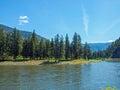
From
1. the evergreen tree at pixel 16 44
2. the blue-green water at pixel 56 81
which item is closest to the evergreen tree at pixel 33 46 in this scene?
the evergreen tree at pixel 16 44

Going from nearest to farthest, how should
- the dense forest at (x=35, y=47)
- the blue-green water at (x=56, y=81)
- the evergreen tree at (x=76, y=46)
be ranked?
the blue-green water at (x=56, y=81) → the dense forest at (x=35, y=47) → the evergreen tree at (x=76, y=46)

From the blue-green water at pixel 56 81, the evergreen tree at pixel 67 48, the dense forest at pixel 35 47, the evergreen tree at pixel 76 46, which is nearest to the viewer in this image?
the blue-green water at pixel 56 81

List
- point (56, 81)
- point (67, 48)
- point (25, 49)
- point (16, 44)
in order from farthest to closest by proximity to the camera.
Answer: point (67, 48) < point (25, 49) < point (16, 44) < point (56, 81)

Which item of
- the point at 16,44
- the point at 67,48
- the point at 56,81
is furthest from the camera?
the point at 67,48

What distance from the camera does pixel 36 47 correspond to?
12181 centimetres

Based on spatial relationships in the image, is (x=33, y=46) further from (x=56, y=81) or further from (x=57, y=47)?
(x=56, y=81)

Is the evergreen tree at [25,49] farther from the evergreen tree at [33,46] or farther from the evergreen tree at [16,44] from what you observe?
the evergreen tree at [16,44]

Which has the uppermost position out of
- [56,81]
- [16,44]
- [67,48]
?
[16,44]

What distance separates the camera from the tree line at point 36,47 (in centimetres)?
11481

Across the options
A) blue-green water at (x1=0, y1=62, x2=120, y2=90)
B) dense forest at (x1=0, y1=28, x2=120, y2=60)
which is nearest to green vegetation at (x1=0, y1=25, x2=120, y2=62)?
dense forest at (x1=0, y1=28, x2=120, y2=60)

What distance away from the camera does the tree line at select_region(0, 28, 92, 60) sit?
115 meters

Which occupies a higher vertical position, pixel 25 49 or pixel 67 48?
pixel 67 48

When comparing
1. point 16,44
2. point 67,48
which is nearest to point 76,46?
point 67,48

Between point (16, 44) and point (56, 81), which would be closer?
point (56, 81)
